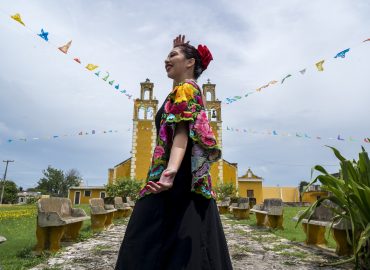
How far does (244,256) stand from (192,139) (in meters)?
3.33

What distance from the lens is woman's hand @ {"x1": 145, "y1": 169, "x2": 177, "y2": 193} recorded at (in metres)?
1.68

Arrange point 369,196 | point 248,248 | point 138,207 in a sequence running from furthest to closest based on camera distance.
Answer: point 248,248 → point 369,196 → point 138,207

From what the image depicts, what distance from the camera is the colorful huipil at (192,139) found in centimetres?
182

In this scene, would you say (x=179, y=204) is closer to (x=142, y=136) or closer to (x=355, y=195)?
(x=355, y=195)

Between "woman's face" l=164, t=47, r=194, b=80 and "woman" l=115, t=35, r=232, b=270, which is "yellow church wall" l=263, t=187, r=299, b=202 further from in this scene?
"woman" l=115, t=35, r=232, b=270

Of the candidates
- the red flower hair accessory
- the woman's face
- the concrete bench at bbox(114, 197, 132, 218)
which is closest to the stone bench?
the red flower hair accessory

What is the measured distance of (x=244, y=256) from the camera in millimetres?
4602

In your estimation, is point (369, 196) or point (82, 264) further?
point (82, 264)

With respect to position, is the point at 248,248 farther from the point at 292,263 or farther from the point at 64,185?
the point at 64,185

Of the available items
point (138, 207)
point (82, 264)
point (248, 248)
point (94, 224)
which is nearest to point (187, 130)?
point (138, 207)

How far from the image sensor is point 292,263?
161 inches

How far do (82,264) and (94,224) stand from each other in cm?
344

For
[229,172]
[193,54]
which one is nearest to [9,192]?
[229,172]

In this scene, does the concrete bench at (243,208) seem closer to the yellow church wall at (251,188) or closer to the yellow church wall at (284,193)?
the yellow church wall at (251,188)
